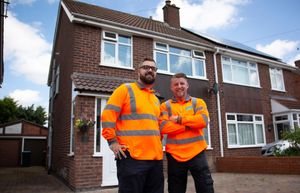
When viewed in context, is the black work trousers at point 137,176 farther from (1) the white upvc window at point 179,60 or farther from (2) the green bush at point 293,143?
(2) the green bush at point 293,143

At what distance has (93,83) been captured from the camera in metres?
7.88

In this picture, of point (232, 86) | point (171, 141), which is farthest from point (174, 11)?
point (171, 141)

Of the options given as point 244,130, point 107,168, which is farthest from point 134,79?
point 244,130

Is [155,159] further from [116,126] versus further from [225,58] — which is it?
[225,58]

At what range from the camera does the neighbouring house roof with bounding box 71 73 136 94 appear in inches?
296

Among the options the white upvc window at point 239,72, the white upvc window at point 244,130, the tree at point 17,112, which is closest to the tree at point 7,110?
the tree at point 17,112

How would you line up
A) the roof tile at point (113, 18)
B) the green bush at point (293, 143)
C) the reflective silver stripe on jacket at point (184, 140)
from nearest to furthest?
the reflective silver stripe on jacket at point (184, 140) < the green bush at point (293, 143) < the roof tile at point (113, 18)

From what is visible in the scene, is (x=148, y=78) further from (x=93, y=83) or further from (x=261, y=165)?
(x=261, y=165)

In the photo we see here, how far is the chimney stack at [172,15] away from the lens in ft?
48.7

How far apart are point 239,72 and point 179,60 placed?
3.88 m

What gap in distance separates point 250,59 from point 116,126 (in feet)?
39.9

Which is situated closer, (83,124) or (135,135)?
(135,135)

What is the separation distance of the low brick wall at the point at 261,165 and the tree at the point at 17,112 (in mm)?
29414

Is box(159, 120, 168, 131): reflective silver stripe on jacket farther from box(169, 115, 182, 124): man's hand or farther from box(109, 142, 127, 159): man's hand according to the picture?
box(109, 142, 127, 159): man's hand
